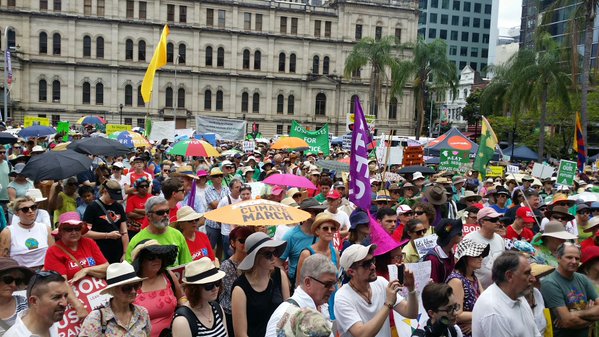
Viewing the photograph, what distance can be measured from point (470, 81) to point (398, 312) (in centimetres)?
9318

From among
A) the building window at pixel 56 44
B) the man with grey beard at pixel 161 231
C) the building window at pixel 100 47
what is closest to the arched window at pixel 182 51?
the building window at pixel 100 47

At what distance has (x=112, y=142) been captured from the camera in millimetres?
12586

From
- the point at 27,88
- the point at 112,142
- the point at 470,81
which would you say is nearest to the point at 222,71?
the point at 27,88

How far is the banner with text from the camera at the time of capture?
27.8 meters

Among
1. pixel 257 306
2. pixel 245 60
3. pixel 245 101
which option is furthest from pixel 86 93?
pixel 257 306

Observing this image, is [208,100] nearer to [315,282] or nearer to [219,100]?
[219,100]

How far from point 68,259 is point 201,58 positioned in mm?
60874

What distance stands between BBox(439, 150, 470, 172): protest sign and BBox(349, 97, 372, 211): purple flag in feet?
30.1

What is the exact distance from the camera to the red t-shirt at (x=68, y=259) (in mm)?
5367

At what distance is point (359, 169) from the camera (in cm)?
727

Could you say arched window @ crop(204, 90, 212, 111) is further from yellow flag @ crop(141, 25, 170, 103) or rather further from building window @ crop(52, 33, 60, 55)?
yellow flag @ crop(141, 25, 170, 103)

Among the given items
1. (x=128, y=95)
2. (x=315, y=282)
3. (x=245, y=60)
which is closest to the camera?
(x=315, y=282)

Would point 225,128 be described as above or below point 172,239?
above

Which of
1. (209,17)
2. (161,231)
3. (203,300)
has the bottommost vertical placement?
(203,300)
